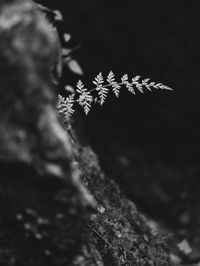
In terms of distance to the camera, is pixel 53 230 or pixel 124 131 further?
pixel 124 131

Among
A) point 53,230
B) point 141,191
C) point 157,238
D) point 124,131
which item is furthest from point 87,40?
point 53,230

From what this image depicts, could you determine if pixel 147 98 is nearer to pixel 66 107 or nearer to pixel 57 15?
pixel 57 15

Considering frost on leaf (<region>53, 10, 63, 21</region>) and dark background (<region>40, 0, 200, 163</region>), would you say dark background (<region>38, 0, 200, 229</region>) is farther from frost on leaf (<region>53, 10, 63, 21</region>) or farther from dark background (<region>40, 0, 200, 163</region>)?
frost on leaf (<region>53, 10, 63, 21</region>)

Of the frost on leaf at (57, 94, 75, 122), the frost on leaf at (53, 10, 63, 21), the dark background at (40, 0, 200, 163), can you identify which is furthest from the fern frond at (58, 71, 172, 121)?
the dark background at (40, 0, 200, 163)

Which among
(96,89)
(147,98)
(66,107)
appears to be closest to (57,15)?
(96,89)

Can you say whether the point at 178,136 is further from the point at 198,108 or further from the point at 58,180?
the point at 58,180

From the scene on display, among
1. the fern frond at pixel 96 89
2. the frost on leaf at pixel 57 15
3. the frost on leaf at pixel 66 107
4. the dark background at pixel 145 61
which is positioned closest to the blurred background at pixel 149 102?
the dark background at pixel 145 61

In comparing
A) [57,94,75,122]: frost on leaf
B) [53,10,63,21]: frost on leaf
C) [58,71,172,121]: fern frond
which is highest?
[53,10,63,21]: frost on leaf

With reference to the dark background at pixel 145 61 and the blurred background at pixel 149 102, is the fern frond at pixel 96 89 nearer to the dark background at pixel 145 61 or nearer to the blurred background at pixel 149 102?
the blurred background at pixel 149 102

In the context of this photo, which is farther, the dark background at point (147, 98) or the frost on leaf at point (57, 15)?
the dark background at point (147, 98)
